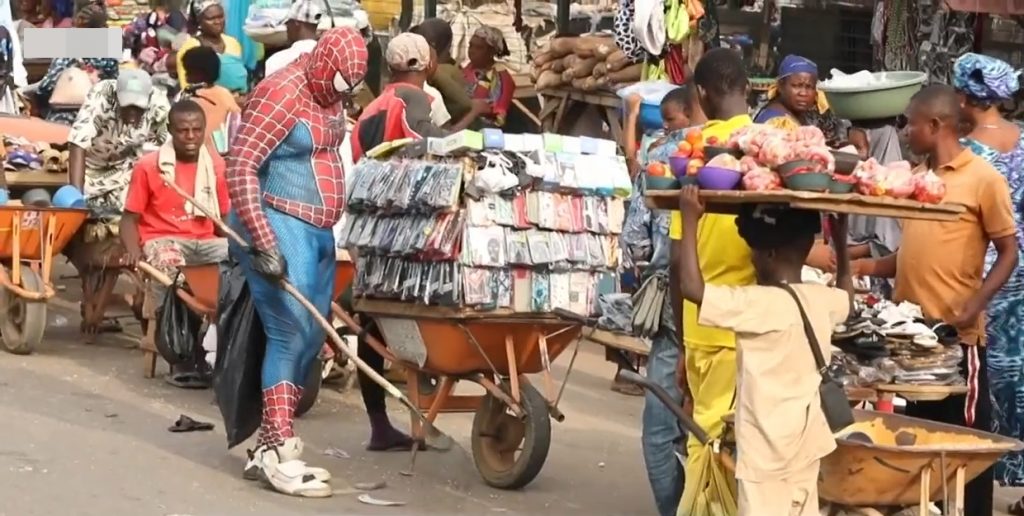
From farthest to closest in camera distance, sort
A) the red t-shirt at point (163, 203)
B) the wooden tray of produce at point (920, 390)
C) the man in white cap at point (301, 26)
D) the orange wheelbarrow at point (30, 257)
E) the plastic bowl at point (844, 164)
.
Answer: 1. the orange wheelbarrow at point (30, 257)
2. the man in white cap at point (301, 26)
3. the red t-shirt at point (163, 203)
4. the wooden tray of produce at point (920, 390)
5. the plastic bowl at point (844, 164)

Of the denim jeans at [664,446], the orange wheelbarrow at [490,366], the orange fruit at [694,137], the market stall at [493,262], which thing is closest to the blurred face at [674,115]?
the market stall at [493,262]

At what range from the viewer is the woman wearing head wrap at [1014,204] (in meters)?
7.50

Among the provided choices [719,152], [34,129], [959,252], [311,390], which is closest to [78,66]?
[34,129]

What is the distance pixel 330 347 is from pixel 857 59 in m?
→ 6.32

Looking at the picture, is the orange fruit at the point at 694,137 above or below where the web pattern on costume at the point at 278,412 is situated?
above

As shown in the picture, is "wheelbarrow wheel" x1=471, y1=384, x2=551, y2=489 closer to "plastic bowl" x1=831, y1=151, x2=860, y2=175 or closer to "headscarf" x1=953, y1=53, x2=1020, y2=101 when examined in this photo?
"headscarf" x1=953, y1=53, x2=1020, y2=101

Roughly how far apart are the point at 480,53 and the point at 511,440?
7127 millimetres

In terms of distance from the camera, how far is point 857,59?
1479 centimetres

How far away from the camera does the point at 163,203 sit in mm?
10914

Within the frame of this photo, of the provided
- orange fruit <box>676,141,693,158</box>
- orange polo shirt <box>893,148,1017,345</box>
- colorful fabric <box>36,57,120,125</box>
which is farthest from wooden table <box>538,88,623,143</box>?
orange fruit <box>676,141,693,158</box>

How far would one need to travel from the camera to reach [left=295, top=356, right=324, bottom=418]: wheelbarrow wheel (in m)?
9.70

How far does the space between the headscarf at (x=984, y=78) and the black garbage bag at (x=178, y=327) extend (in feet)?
15.8

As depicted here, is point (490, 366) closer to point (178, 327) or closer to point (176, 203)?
point (178, 327)

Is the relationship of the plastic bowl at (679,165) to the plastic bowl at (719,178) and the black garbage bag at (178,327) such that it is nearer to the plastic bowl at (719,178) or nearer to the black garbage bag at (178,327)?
the plastic bowl at (719,178)
